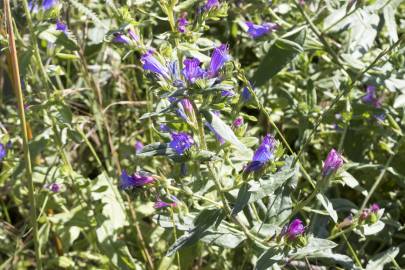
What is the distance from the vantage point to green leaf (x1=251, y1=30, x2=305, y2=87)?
2.08m

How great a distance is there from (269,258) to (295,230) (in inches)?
4.1

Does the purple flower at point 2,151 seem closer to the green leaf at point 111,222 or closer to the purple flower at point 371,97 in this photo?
the green leaf at point 111,222

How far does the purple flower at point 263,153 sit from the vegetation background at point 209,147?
0.09 feet

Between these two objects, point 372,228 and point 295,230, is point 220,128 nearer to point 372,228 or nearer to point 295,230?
point 295,230

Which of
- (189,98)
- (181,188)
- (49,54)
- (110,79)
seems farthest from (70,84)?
(189,98)

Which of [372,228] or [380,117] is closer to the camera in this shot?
[372,228]

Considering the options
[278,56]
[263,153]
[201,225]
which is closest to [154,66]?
[263,153]

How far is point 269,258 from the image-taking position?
1.60 m

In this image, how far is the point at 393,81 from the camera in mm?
2186

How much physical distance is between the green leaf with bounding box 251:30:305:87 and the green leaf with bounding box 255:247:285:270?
0.69 m

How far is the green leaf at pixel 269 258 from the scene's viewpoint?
1587 mm

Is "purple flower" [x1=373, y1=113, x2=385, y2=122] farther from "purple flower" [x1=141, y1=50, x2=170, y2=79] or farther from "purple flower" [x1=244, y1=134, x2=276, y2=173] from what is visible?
"purple flower" [x1=141, y1=50, x2=170, y2=79]

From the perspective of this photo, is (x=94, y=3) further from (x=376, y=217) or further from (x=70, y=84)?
(x=376, y=217)

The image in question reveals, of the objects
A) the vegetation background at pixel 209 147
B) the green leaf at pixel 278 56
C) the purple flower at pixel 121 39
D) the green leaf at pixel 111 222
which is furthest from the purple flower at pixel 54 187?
the green leaf at pixel 278 56
